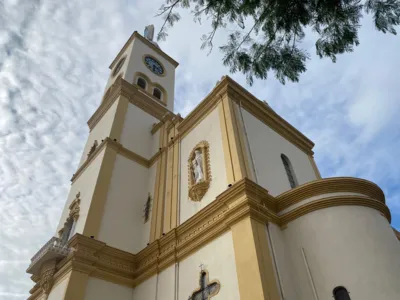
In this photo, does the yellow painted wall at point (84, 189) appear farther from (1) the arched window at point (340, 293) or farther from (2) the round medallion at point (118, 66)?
(2) the round medallion at point (118, 66)

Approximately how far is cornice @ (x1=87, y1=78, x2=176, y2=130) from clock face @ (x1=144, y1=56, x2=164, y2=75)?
4215 millimetres

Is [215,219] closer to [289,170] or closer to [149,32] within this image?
[289,170]

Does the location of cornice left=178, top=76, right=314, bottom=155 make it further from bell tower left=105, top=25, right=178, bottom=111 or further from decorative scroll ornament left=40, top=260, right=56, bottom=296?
decorative scroll ornament left=40, top=260, right=56, bottom=296

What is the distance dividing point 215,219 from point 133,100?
10.3 m

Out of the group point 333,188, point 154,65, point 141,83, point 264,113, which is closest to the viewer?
point 333,188

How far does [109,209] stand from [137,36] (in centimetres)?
1522

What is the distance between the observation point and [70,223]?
13.6 meters

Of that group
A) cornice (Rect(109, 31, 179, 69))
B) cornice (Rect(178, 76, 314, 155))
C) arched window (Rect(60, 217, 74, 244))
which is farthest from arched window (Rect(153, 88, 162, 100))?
arched window (Rect(60, 217, 74, 244))

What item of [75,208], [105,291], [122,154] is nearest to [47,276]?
[105,291]

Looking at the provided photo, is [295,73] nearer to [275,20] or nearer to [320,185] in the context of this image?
[275,20]

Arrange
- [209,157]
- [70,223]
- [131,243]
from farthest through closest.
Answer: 1. [70,223]
2. [131,243]
3. [209,157]

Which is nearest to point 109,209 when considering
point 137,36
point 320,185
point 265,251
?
point 265,251

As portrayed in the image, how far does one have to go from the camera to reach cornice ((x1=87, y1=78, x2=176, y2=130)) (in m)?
17.4

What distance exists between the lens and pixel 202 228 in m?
9.45
